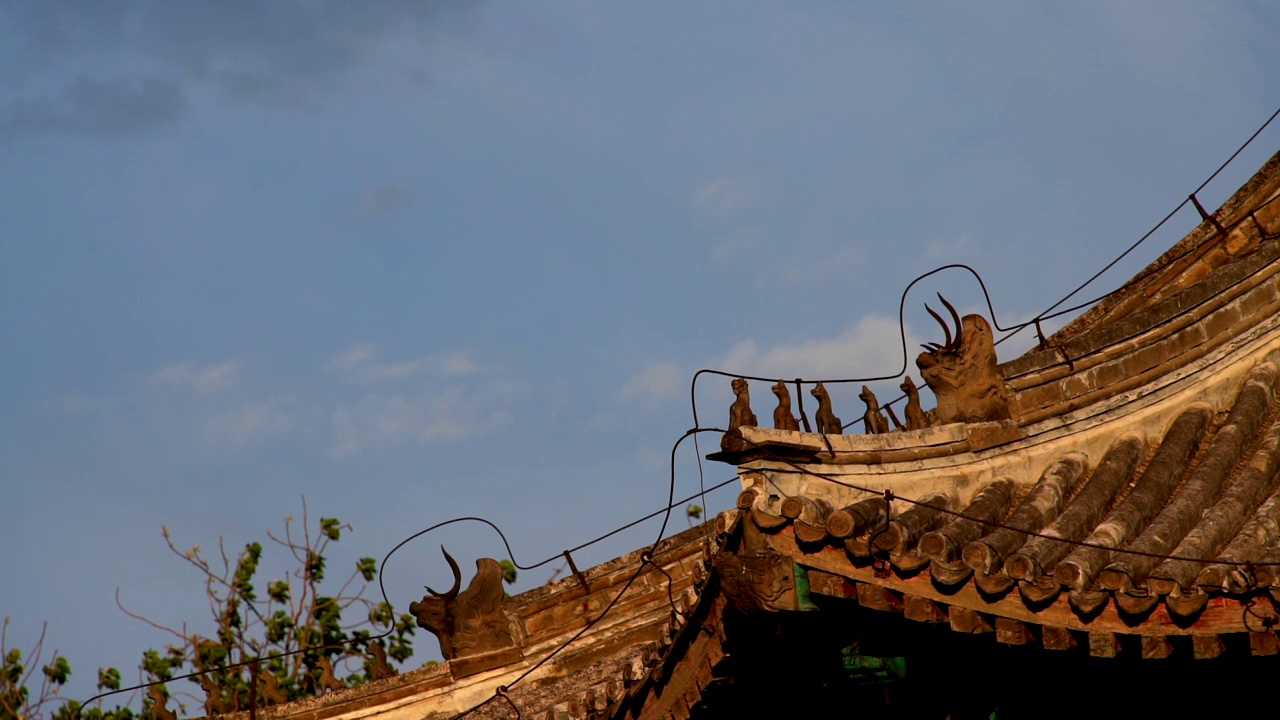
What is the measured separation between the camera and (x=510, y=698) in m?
10.3

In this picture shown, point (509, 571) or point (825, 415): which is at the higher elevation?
point (509, 571)

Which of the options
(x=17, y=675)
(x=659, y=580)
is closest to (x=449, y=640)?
(x=659, y=580)

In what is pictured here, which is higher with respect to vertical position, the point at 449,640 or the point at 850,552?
the point at 449,640

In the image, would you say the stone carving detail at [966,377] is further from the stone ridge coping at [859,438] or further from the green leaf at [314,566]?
the green leaf at [314,566]

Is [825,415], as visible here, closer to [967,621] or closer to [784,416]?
[784,416]

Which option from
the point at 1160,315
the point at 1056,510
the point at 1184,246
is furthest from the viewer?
the point at 1184,246

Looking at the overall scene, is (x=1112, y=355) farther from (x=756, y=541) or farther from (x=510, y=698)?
(x=510, y=698)

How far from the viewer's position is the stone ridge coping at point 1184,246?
32.7 ft

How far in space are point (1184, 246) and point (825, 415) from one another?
3935mm

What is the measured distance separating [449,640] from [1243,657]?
616 cm

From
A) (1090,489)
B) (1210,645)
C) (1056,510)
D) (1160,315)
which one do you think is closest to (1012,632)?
(1210,645)

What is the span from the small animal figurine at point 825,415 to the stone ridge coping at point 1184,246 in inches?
96.7

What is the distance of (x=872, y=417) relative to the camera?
862cm

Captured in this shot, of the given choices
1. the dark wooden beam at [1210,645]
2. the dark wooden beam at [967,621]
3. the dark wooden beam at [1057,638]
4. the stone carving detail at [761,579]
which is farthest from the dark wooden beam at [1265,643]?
the stone carving detail at [761,579]
